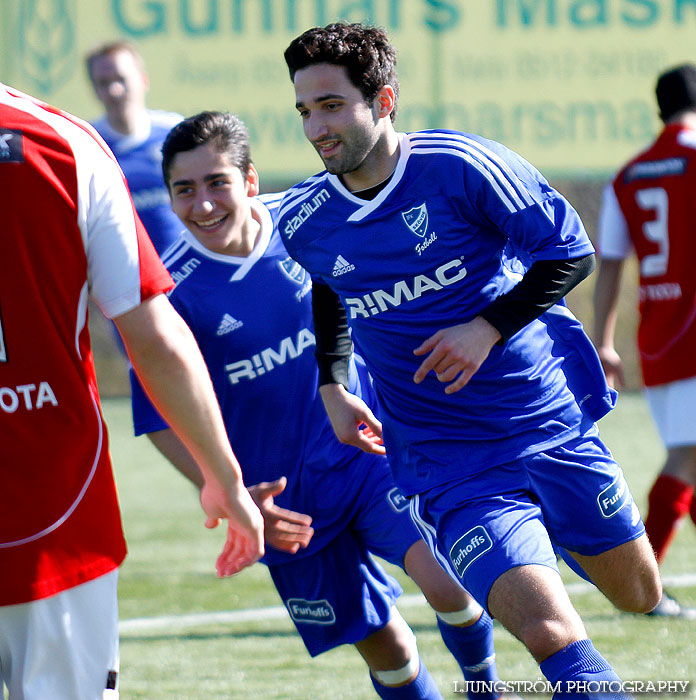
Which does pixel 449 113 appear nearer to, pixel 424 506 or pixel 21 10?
pixel 21 10

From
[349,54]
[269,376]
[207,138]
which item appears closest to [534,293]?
[349,54]

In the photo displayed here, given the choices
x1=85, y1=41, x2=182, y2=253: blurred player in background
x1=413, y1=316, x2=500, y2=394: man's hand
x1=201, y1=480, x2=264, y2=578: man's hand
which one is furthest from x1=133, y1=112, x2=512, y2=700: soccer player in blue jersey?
x1=85, y1=41, x2=182, y2=253: blurred player in background

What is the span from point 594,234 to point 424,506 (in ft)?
34.7

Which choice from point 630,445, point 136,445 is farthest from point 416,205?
point 136,445

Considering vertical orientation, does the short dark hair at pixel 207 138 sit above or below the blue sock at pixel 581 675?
above

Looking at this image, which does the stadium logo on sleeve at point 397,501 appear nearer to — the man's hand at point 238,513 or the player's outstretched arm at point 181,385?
the man's hand at point 238,513

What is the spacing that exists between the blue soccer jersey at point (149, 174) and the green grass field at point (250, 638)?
1.73 metres

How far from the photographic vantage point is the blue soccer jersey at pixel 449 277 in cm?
327

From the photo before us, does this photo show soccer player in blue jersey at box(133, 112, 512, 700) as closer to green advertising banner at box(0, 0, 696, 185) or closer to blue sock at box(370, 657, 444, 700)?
blue sock at box(370, 657, 444, 700)

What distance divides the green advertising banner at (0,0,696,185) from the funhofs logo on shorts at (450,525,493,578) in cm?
975

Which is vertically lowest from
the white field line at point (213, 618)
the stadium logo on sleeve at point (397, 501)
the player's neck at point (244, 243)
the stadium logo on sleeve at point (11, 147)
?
the white field line at point (213, 618)

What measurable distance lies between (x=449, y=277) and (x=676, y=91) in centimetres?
305

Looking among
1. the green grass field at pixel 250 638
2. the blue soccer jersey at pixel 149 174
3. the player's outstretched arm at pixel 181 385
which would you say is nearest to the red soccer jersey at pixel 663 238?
the green grass field at pixel 250 638

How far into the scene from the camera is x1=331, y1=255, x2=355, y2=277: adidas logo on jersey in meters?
3.39
